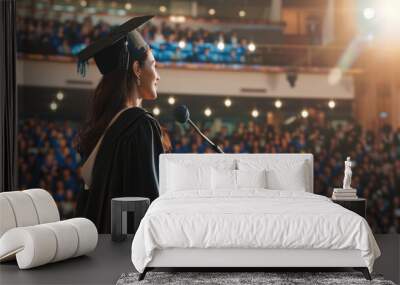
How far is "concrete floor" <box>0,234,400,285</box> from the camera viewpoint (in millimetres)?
4625

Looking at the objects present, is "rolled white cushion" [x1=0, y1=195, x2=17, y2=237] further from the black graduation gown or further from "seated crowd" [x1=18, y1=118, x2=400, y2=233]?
"seated crowd" [x1=18, y1=118, x2=400, y2=233]

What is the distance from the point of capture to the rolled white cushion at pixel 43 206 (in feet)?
17.9

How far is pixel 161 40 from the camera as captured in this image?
24.0 feet

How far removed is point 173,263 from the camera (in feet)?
15.1

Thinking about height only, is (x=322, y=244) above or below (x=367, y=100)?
below

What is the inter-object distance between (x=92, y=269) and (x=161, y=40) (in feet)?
10.6

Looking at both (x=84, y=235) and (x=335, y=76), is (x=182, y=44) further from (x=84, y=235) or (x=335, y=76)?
(x=84, y=235)

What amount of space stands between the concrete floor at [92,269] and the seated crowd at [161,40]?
8.30ft

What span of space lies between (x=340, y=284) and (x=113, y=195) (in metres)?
3.32

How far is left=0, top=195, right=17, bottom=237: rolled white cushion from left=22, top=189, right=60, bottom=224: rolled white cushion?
32 centimetres

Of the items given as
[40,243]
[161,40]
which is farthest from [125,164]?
[40,243]

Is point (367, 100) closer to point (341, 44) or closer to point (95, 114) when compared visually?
point (341, 44)

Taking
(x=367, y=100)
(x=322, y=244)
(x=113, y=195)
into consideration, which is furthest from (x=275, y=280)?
(x=367, y=100)

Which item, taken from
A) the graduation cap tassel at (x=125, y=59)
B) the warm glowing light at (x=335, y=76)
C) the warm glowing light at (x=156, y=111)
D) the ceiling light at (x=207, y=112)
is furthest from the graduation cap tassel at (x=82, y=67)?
the warm glowing light at (x=335, y=76)
